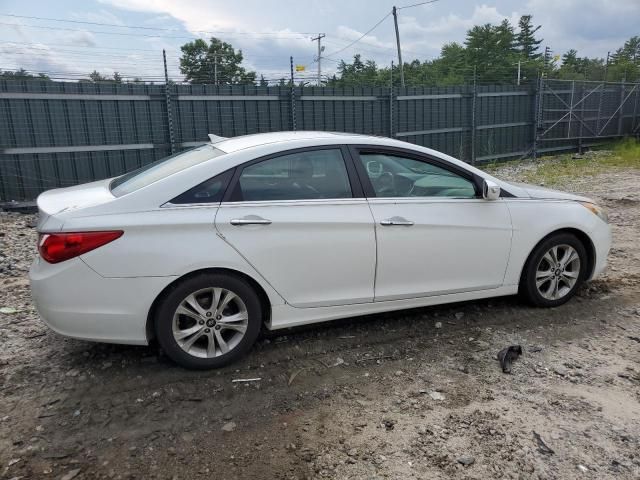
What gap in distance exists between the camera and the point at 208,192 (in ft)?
11.2

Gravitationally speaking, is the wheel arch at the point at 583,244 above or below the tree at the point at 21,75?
below

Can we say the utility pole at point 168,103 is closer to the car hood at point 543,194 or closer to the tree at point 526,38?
the car hood at point 543,194

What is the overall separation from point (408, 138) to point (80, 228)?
37.4ft

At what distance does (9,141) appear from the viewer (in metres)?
8.75

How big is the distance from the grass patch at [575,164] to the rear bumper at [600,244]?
7736 mm

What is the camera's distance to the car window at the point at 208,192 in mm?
3361

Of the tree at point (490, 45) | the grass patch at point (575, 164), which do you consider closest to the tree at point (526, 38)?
the tree at point (490, 45)

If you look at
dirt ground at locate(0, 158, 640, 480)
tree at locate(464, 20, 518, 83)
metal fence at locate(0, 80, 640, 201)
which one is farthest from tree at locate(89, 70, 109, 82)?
tree at locate(464, 20, 518, 83)

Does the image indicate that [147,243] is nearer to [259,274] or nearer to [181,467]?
[259,274]

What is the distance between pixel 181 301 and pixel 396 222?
1.57 m

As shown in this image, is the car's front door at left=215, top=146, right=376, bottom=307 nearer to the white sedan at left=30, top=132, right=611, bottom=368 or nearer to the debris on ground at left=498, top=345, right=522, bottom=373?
the white sedan at left=30, top=132, right=611, bottom=368

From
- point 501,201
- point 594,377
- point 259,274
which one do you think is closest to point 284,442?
point 259,274

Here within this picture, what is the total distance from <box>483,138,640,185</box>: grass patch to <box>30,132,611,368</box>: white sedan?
8553 mm

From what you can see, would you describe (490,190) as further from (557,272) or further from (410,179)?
(557,272)
